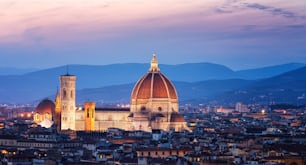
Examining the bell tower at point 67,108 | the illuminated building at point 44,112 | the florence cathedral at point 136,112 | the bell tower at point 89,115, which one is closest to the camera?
the florence cathedral at point 136,112

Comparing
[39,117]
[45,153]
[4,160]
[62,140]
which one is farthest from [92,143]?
[39,117]

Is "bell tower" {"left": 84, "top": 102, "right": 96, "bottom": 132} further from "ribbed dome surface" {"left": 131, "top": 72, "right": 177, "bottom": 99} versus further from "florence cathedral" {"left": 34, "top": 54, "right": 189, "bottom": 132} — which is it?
"ribbed dome surface" {"left": 131, "top": 72, "right": 177, "bottom": 99}

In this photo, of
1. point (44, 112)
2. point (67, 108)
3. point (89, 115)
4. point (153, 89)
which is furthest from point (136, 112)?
point (44, 112)

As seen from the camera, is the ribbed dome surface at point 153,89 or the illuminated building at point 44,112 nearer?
the ribbed dome surface at point 153,89

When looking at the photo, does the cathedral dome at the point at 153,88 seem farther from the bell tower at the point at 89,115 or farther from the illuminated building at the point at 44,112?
the illuminated building at the point at 44,112

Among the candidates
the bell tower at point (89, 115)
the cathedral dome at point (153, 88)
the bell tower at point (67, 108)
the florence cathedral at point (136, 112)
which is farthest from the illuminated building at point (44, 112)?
the cathedral dome at point (153, 88)

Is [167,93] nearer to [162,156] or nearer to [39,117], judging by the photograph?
[39,117]

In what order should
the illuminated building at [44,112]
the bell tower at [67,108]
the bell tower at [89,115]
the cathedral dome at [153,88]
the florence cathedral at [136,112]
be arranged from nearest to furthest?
1. the florence cathedral at [136,112]
2. the cathedral dome at [153,88]
3. the bell tower at [89,115]
4. the bell tower at [67,108]
5. the illuminated building at [44,112]

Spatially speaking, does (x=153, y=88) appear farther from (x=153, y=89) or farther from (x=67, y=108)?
(x=67, y=108)

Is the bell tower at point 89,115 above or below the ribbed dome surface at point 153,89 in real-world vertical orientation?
below
